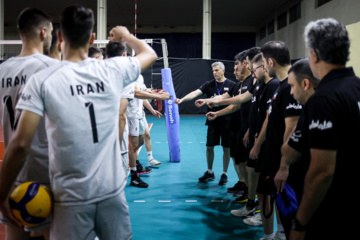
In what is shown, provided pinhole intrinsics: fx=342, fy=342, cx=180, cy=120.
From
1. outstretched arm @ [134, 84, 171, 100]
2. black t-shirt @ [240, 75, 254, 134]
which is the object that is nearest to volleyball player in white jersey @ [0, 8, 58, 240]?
outstretched arm @ [134, 84, 171, 100]

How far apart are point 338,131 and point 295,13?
1935 cm

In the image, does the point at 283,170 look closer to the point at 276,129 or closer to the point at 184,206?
the point at 276,129

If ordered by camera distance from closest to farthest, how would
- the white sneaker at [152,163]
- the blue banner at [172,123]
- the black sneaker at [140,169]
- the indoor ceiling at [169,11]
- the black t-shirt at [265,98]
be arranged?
1. the black t-shirt at [265,98]
2. the black sneaker at [140,169]
3. the white sneaker at [152,163]
4. the blue banner at [172,123]
5. the indoor ceiling at [169,11]

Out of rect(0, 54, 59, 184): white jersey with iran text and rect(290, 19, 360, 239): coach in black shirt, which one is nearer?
rect(290, 19, 360, 239): coach in black shirt

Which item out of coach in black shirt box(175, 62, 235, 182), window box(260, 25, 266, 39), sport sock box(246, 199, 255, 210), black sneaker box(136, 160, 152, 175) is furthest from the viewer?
window box(260, 25, 266, 39)

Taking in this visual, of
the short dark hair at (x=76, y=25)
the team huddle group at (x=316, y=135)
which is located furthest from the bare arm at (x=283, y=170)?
the short dark hair at (x=76, y=25)

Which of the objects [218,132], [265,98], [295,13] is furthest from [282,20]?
[265,98]

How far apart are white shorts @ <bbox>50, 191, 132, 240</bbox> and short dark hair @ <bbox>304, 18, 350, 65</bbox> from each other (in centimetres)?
138

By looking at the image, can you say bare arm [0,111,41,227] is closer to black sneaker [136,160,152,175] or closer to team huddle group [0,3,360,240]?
team huddle group [0,3,360,240]

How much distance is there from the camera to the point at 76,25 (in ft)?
6.27

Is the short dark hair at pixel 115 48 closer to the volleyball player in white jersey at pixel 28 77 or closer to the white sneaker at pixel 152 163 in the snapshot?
Result: the volleyball player in white jersey at pixel 28 77

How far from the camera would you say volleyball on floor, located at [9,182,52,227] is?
73.9 inches

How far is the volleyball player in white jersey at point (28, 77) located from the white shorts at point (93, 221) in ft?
1.73

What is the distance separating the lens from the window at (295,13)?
18.6 meters
